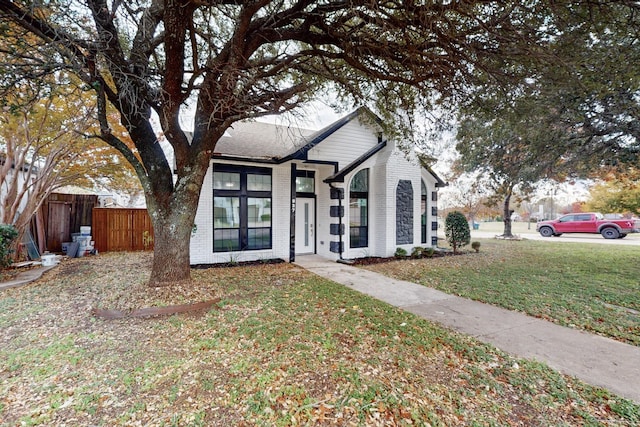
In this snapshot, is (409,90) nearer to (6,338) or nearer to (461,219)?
(461,219)

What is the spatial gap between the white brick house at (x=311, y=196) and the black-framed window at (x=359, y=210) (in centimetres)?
4

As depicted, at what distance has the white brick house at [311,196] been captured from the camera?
8852mm

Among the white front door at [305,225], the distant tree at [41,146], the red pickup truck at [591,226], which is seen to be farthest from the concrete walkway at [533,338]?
the red pickup truck at [591,226]

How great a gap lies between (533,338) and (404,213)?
696cm

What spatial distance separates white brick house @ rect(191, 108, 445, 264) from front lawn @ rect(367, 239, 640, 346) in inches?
67.9

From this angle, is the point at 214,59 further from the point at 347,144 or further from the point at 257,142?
the point at 347,144

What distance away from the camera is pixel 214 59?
5.37m

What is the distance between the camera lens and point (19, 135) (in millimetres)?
7930

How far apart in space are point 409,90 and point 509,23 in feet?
7.91

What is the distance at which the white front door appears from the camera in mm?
10312

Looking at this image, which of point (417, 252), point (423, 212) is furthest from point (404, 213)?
point (417, 252)

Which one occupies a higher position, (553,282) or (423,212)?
(423,212)

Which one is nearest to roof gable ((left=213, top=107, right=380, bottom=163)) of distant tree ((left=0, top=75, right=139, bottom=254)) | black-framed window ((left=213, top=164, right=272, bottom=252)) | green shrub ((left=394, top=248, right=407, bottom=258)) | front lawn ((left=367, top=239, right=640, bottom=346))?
black-framed window ((left=213, top=164, right=272, bottom=252))

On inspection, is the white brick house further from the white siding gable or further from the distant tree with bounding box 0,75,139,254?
the distant tree with bounding box 0,75,139,254
